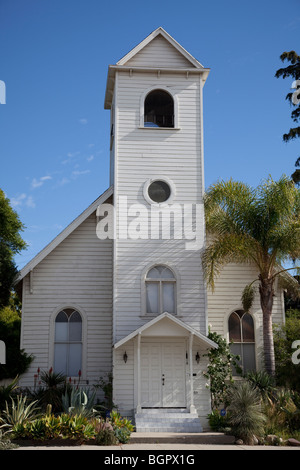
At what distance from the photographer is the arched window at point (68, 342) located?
776 inches

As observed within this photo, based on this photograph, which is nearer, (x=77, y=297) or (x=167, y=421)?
(x=167, y=421)

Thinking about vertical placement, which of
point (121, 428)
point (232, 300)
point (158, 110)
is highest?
point (158, 110)

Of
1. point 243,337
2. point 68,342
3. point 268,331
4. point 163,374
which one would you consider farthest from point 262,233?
point 68,342

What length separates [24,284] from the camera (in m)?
20.2

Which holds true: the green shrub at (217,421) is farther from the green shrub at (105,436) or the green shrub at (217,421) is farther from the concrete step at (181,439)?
the green shrub at (105,436)

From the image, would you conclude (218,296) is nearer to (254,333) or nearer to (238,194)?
(254,333)

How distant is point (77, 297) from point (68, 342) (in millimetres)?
1628

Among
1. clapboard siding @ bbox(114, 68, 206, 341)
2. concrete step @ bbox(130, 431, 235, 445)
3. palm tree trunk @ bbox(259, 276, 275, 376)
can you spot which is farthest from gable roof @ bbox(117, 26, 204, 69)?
concrete step @ bbox(130, 431, 235, 445)

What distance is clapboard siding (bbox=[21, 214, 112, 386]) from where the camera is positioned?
19703 millimetres

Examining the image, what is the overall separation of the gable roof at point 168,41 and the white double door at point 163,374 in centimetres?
1012

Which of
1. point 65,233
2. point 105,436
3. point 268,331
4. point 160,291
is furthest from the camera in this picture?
point 65,233

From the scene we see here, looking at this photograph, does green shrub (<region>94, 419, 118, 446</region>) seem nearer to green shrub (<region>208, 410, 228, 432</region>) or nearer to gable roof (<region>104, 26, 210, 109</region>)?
green shrub (<region>208, 410, 228, 432</region>)

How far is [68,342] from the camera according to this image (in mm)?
19906

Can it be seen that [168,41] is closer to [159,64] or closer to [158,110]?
[159,64]
